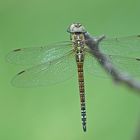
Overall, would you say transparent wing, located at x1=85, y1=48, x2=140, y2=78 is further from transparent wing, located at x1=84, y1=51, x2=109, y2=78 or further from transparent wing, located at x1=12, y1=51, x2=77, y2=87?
transparent wing, located at x1=12, y1=51, x2=77, y2=87

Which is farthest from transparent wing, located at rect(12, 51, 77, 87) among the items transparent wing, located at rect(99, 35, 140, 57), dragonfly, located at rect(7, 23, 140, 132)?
transparent wing, located at rect(99, 35, 140, 57)

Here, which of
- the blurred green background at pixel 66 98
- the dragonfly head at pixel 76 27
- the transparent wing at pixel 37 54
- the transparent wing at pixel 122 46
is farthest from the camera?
the blurred green background at pixel 66 98

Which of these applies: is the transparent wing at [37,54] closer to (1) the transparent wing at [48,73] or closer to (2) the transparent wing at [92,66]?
(1) the transparent wing at [48,73]

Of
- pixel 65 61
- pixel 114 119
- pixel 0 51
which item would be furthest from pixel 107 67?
pixel 0 51

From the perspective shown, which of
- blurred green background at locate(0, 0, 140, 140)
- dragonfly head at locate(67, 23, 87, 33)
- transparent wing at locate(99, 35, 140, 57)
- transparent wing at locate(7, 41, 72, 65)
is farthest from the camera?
blurred green background at locate(0, 0, 140, 140)

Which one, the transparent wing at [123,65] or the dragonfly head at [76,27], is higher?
the dragonfly head at [76,27]

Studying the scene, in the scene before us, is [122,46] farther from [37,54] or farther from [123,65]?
[37,54]

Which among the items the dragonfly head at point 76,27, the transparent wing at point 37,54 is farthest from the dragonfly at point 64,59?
the dragonfly head at point 76,27
